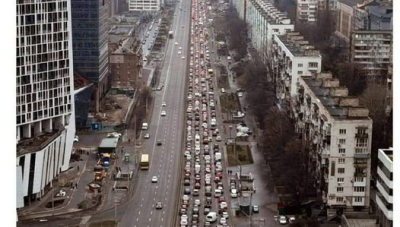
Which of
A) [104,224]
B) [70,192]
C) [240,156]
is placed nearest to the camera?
[104,224]

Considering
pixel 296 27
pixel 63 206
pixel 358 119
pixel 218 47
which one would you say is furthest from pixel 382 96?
pixel 218 47

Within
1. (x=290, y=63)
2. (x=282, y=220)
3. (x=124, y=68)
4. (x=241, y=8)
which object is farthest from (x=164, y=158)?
(x=241, y=8)

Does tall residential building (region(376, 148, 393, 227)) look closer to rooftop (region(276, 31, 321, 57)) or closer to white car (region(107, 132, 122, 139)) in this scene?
Result: white car (region(107, 132, 122, 139))

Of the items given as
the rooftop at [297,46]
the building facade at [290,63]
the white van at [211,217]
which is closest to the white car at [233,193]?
the white van at [211,217]

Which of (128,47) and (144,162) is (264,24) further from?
(144,162)

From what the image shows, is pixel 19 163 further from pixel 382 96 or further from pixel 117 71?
pixel 117 71

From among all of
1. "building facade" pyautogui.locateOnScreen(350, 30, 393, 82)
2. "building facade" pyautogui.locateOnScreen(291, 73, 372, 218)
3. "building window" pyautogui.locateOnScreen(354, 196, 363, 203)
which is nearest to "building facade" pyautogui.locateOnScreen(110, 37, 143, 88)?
"building facade" pyautogui.locateOnScreen(350, 30, 393, 82)

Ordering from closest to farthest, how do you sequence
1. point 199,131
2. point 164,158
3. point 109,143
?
1. point 164,158
2. point 109,143
3. point 199,131
